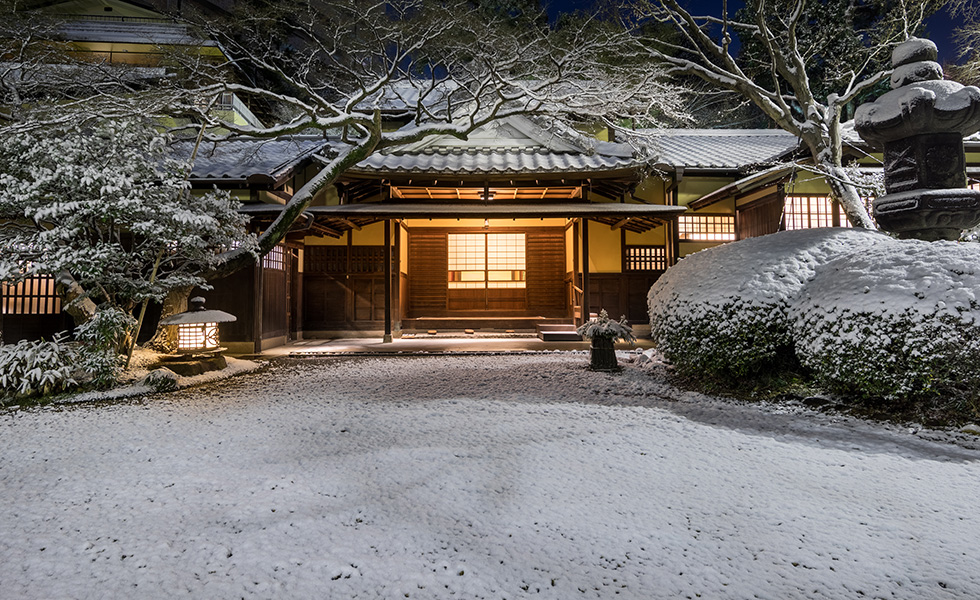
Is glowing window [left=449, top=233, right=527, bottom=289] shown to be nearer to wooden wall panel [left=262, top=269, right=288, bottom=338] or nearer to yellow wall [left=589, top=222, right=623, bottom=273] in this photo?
yellow wall [left=589, top=222, right=623, bottom=273]

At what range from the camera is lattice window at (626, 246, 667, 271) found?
11.8 m

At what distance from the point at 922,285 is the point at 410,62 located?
8.07 m

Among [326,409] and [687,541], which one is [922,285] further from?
[326,409]

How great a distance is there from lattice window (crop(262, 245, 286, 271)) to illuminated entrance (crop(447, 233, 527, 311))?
4296mm

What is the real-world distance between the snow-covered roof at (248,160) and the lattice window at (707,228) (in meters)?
8.86

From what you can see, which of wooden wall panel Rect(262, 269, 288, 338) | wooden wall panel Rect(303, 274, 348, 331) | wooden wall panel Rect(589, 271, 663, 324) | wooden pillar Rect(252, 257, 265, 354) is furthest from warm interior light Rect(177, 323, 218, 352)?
wooden wall panel Rect(589, 271, 663, 324)

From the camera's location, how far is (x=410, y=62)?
338 inches

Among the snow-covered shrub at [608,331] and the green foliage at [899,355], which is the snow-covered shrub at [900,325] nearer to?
the green foliage at [899,355]

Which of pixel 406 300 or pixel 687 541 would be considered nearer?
pixel 687 541

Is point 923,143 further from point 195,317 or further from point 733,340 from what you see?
point 195,317

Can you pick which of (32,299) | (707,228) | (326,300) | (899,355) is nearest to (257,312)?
(326,300)

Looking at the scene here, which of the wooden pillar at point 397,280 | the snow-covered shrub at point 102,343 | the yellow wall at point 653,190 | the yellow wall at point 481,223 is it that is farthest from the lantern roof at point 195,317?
the yellow wall at point 653,190

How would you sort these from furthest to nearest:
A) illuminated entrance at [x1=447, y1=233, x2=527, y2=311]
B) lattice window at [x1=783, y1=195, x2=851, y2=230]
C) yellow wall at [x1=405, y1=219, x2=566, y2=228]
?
1. illuminated entrance at [x1=447, y1=233, x2=527, y2=311]
2. yellow wall at [x1=405, y1=219, x2=566, y2=228]
3. lattice window at [x1=783, y1=195, x2=851, y2=230]

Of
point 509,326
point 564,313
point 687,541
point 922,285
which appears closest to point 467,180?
point 509,326
